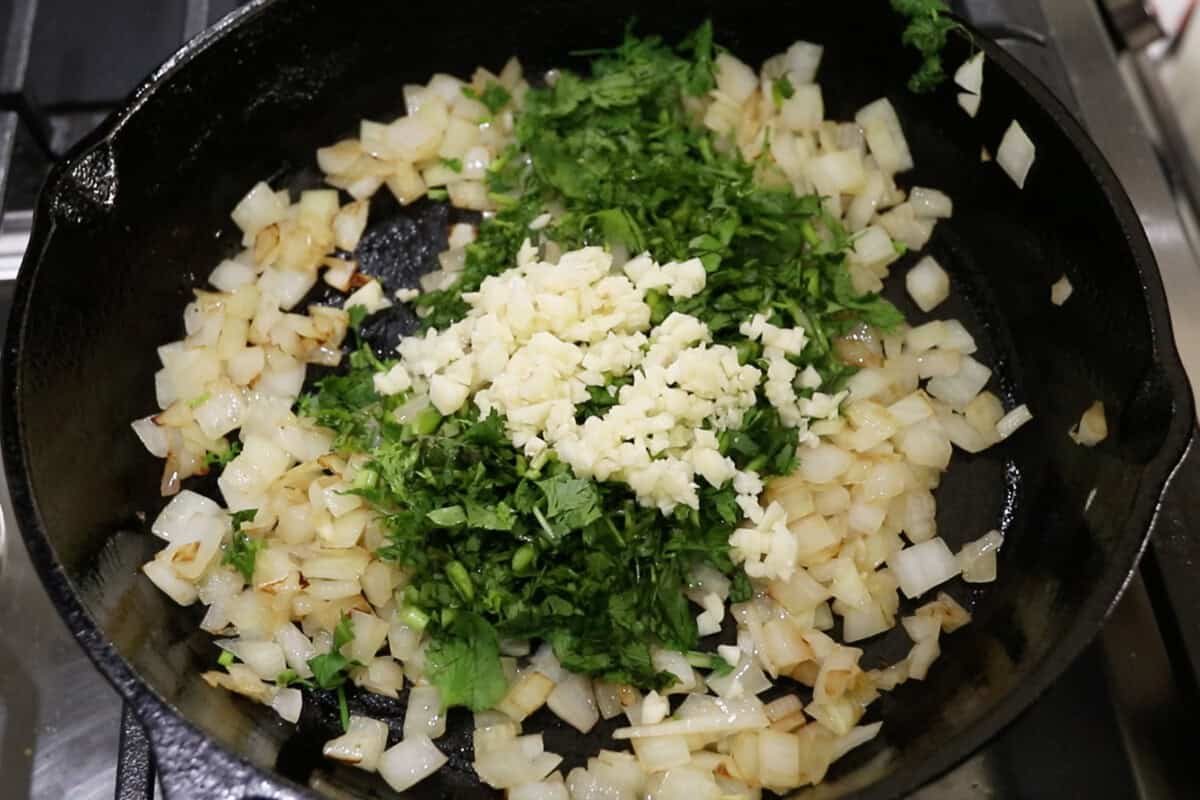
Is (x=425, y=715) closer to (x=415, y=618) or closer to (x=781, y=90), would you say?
(x=415, y=618)

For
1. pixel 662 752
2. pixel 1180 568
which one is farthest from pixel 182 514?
pixel 1180 568

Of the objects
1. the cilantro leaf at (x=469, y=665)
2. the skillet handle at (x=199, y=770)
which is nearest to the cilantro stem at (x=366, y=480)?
the cilantro leaf at (x=469, y=665)

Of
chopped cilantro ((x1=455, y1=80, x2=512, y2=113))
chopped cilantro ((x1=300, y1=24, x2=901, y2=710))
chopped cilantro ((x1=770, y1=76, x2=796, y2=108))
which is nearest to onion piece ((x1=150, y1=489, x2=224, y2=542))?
chopped cilantro ((x1=300, y1=24, x2=901, y2=710))

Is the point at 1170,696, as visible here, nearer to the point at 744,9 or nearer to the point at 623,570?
the point at 623,570

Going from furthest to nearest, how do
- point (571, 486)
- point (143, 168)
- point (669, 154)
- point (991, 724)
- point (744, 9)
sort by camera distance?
point (744, 9), point (669, 154), point (143, 168), point (571, 486), point (991, 724)

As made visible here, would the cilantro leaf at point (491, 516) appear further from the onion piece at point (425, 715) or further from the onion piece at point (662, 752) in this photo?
the onion piece at point (662, 752)

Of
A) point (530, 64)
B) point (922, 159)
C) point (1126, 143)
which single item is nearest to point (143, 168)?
point (530, 64)

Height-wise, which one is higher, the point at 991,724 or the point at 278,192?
the point at 278,192
